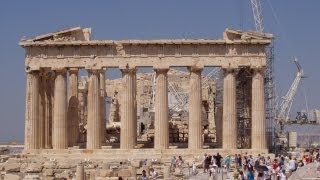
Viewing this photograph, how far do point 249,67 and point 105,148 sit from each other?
1299cm

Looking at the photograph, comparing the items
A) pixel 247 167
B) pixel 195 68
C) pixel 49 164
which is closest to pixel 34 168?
pixel 49 164

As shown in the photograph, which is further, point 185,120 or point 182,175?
point 185,120

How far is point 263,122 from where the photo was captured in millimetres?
64875

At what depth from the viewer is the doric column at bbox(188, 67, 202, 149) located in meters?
65.0

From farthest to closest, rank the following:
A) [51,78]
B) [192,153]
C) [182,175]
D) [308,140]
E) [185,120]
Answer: [308,140], [185,120], [51,78], [192,153], [182,175]

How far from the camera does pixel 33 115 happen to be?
2630 inches

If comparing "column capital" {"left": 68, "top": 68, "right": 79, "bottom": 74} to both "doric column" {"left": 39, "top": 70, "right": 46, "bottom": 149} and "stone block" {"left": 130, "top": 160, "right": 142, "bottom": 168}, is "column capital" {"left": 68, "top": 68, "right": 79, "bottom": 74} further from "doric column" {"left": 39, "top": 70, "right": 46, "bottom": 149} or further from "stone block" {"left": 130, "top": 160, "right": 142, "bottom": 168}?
"stone block" {"left": 130, "top": 160, "right": 142, "bottom": 168}

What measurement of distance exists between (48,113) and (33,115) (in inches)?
115

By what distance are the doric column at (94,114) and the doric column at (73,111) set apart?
11.8 ft

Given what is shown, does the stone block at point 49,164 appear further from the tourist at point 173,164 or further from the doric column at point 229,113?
the doric column at point 229,113

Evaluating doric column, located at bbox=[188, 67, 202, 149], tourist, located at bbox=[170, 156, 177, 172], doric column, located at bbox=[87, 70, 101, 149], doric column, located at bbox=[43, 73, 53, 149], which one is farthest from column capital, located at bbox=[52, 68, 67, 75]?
tourist, located at bbox=[170, 156, 177, 172]

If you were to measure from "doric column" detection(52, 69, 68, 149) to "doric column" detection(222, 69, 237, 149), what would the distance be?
12607mm

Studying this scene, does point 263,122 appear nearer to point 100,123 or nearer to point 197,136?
point 197,136

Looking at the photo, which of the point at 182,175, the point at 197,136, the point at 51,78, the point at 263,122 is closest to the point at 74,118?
the point at 51,78
